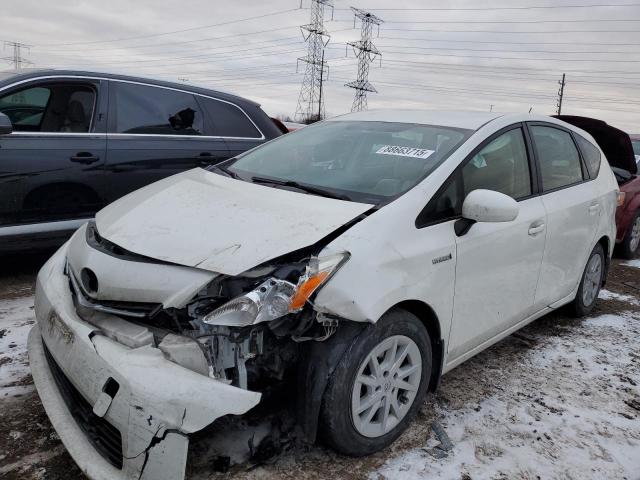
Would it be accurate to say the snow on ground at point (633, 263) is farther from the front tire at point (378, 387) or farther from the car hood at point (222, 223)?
the car hood at point (222, 223)

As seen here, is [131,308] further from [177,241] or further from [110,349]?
[177,241]

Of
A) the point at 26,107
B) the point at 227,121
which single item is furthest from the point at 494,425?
the point at 26,107

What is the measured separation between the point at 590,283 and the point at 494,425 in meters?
2.14

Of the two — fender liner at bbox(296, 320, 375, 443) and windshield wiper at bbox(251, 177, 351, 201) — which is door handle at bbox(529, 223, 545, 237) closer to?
windshield wiper at bbox(251, 177, 351, 201)

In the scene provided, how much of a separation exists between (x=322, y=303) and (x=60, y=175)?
3.01 metres

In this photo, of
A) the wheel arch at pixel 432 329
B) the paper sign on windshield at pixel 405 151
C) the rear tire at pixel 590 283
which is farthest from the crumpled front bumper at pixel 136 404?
the rear tire at pixel 590 283

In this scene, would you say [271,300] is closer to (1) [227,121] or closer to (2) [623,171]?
(1) [227,121]

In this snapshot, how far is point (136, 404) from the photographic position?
185 cm

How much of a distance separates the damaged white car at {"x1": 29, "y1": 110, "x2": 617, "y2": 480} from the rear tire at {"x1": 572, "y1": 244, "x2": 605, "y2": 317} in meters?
1.23

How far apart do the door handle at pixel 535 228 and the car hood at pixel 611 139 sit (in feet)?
Answer: 8.78

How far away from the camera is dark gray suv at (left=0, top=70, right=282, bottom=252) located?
404cm

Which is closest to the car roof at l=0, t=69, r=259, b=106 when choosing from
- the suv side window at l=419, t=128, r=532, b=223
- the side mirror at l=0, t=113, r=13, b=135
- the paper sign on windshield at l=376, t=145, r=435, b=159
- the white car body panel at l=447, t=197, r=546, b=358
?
the side mirror at l=0, t=113, r=13, b=135

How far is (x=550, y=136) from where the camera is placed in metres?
3.79

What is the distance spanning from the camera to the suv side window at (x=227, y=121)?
507cm
